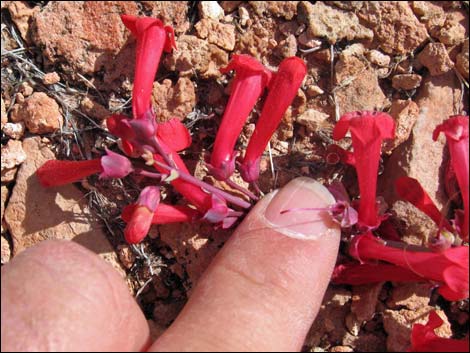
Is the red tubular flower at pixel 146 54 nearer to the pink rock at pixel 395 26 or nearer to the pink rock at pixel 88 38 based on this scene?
the pink rock at pixel 88 38

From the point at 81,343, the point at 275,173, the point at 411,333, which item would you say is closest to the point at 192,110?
the point at 275,173

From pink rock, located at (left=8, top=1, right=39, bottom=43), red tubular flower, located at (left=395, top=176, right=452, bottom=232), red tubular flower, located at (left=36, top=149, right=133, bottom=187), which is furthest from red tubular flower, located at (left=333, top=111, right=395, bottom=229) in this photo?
pink rock, located at (left=8, top=1, right=39, bottom=43)

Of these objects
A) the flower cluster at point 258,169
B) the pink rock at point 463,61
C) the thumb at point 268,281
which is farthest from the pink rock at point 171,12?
the pink rock at point 463,61

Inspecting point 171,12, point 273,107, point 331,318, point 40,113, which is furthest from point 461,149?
point 40,113

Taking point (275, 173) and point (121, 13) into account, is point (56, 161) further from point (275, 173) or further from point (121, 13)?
point (275, 173)

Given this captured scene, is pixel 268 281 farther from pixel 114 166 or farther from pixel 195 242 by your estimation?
pixel 114 166

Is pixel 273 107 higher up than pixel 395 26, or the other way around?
pixel 395 26
